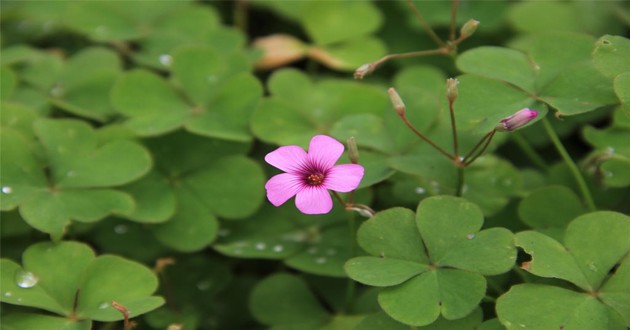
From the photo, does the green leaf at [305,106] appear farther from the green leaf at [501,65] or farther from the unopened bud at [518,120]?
the unopened bud at [518,120]

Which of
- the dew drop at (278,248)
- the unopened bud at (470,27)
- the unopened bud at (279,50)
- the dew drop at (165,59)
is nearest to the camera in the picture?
the unopened bud at (470,27)

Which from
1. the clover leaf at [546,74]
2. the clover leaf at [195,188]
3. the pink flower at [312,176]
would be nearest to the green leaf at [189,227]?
the clover leaf at [195,188]

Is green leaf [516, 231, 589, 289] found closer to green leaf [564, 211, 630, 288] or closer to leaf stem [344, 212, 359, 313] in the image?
green leaf [564, 211, 630, 288]

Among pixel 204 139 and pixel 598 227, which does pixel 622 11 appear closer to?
pixel 598 227

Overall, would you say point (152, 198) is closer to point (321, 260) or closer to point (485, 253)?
point (321, 260)

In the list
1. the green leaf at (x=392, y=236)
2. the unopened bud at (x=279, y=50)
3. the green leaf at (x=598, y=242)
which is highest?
the unopened bud at (x=279, y=50)

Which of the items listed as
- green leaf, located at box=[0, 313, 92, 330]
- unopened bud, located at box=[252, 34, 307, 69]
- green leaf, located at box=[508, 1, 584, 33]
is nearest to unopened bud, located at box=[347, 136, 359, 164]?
green leaf, located at box=[0, 313, 92, 330]
